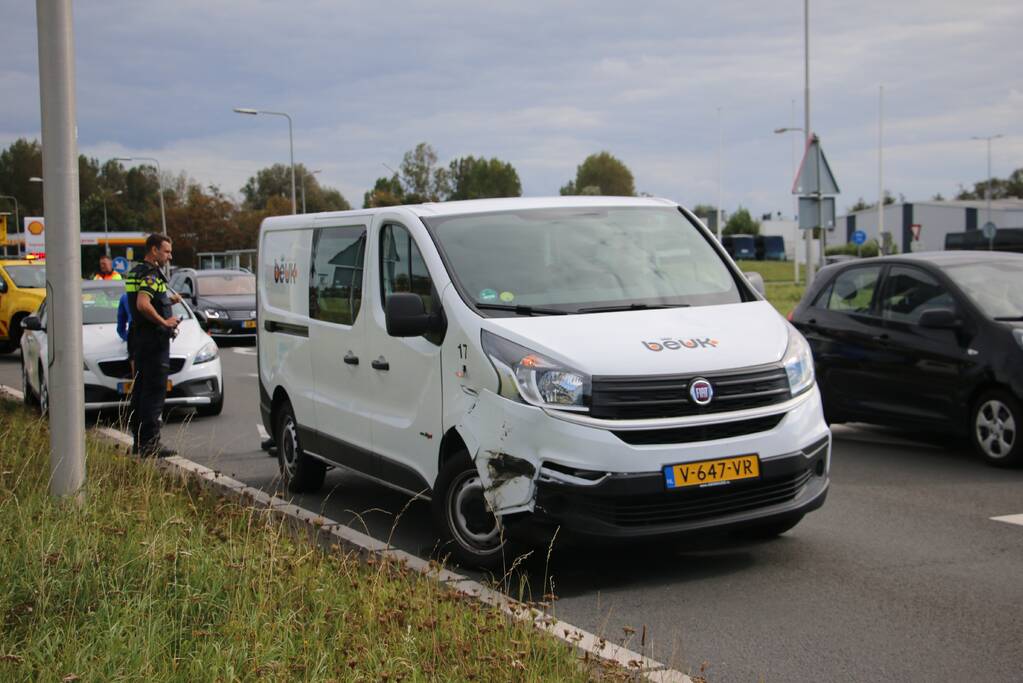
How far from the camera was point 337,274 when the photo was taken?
7902 mm

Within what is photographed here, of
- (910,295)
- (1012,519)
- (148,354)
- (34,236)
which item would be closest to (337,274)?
(148,354)

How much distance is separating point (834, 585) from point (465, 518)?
6.22 ft

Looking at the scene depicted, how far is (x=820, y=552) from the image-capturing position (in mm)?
6652

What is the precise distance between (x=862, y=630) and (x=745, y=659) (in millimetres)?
672

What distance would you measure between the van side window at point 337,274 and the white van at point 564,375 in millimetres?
20

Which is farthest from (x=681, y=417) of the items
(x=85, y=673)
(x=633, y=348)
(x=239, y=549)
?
(x=85, y=673)

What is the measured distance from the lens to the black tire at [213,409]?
13.6m

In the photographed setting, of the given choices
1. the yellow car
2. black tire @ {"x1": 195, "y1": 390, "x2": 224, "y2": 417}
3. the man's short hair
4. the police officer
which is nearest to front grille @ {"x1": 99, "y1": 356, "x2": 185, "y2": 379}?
black tire @ {"x1": 195, "y1": 390, "x2": 224, "y2": 417}

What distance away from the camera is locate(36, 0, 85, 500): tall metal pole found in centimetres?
642

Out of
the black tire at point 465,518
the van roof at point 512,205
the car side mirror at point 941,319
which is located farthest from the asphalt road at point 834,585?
the van roof at point 512,205

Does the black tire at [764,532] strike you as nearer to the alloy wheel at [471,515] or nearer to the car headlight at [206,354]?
the alloy wheel at [471,515]

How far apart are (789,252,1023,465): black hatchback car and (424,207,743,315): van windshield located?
3337 mm

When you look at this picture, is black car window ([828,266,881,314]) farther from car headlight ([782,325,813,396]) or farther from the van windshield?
car headlight ([782,325,813,396])

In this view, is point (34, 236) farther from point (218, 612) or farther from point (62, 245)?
point (218, 612)
